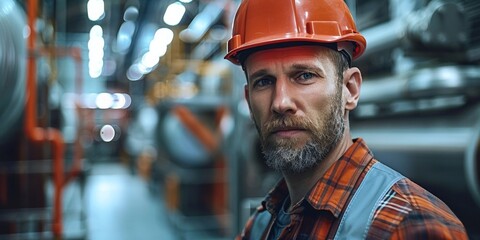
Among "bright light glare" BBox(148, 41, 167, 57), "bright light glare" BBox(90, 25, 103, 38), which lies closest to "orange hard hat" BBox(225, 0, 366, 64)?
"bright light glare" BBox(90, 25, 103, 38)

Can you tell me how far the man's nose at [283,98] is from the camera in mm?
1072

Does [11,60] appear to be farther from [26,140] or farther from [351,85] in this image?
[351,85]

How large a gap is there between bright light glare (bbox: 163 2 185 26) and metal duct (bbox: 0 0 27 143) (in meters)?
4.79

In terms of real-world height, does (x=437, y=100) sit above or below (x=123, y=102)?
above

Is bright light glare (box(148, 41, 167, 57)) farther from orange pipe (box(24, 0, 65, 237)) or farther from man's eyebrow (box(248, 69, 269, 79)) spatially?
man's eyebrow (box(248, 69, 269, 79))

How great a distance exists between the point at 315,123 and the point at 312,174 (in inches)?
5.9

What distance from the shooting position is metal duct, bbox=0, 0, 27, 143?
187 cm

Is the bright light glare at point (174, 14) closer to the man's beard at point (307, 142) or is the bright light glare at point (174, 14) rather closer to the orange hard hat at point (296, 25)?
the orange hard hat at point (296, 25)

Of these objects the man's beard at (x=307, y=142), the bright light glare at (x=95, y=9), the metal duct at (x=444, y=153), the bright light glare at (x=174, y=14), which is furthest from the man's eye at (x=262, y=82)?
the bright light glare at (x=174, y=14)

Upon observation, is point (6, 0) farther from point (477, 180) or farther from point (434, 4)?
point (477, 180)

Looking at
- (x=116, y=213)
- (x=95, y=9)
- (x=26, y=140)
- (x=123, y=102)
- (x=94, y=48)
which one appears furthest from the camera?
(x=123, y=102)

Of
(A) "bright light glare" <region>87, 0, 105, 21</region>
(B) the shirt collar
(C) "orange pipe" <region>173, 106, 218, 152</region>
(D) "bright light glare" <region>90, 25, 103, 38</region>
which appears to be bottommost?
(C) "orange pipe" <region>173, 106, 218, 152</region>

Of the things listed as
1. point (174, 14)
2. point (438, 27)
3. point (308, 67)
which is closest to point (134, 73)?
point (174, 14)

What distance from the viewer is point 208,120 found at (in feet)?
17.3
